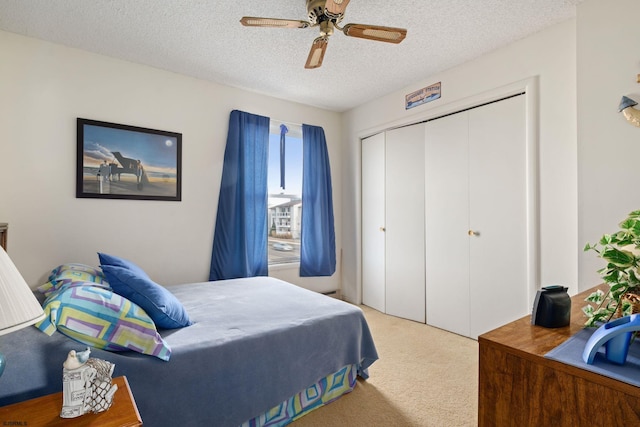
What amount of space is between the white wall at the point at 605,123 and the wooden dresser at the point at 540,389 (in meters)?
1.39

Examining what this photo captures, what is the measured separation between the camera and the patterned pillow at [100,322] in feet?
4.24

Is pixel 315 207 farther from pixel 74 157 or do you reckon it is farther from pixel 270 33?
pixel 74 157

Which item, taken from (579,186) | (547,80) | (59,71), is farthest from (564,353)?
(59,71)

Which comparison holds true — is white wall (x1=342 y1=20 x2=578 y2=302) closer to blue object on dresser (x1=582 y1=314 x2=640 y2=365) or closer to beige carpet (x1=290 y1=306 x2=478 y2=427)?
beige carpet (x1=290 y1=306 x2=478 y2=427)

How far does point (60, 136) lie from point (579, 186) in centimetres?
391

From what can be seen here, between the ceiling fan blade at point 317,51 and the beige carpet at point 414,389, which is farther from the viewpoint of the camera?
the ceiling fan blade at point 317,51

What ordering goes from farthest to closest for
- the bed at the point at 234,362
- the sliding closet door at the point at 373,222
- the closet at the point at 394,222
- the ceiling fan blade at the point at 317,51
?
the sliding closet door at the point at 373,222
the closet at the point at 394,222
the ceiling fan blade at the point at 317,51
the bed at the point at 234,362

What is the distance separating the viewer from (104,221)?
2.75m

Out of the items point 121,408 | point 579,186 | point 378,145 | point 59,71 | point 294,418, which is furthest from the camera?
point 378,145

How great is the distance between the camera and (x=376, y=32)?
1.93 m

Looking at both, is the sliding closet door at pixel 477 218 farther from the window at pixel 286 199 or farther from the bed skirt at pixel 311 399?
the window at pixel 286 199

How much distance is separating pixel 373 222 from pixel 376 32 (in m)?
2.37

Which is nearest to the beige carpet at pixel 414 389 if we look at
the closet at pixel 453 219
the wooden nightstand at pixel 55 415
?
the closet at pixel 453 219

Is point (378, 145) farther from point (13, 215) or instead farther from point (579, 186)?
point (13, 215)
